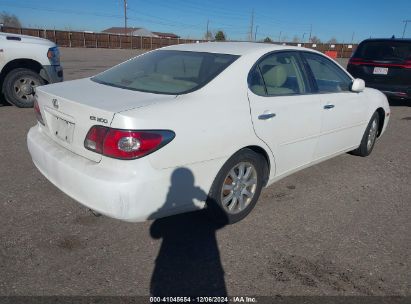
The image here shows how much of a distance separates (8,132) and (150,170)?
425 centimetres

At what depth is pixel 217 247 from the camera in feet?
9.70

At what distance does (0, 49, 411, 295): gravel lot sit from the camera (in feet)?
8.27

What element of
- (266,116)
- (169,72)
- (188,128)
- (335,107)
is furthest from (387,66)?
(188,128)

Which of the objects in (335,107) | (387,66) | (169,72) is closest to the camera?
(169,72)

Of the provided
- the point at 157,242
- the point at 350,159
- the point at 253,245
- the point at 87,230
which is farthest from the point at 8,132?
the point at 350,159

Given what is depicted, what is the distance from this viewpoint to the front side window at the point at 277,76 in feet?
10.9

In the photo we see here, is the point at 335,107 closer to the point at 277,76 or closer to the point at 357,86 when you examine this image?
the point at 357,86

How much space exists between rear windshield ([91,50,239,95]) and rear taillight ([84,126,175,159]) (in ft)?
1.92

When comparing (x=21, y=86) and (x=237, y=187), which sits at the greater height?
(x=21, y=86)

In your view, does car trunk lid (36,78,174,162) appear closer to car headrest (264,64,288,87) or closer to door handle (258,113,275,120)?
door handle (258,113,275,120)

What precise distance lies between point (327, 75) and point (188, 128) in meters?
2.38

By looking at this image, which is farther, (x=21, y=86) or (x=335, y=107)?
(x=21, y=86)

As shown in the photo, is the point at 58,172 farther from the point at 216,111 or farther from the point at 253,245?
the point at 253,245

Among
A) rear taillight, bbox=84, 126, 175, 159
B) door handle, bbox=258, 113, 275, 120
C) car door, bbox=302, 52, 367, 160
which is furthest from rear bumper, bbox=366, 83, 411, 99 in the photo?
rear taillight, bbox=84, 126, 175, 159
